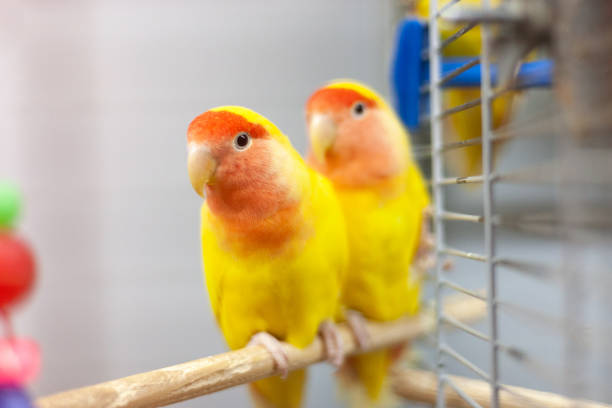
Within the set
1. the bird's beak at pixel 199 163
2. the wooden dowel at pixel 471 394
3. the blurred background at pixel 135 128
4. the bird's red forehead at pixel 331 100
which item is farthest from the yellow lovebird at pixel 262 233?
the blurred background at pixel 135 128

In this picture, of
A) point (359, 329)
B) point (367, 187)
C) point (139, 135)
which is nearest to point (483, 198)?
point (367, 187)

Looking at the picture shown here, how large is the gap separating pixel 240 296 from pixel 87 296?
0.62m

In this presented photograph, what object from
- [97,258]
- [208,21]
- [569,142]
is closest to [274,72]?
[208,21]

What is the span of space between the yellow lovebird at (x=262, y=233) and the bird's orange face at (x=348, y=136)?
75 millimetres

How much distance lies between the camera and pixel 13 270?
1.48ft

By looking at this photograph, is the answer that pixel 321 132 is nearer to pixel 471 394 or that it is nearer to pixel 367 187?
pixel 367 187

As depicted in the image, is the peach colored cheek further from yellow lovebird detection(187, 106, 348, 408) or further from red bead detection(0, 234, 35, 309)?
red bead detection(0, 234, 35, 309)

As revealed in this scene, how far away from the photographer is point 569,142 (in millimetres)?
325

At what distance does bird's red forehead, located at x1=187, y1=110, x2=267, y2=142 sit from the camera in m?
0.49

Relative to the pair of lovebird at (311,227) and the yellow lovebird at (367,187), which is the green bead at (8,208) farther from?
the yellow lovebird at (367,187)

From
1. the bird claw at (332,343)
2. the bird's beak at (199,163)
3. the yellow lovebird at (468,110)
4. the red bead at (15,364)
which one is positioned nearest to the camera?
the red bead at (15,364)

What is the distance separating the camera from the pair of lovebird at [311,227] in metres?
0.54

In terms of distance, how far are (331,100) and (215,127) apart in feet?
0.80

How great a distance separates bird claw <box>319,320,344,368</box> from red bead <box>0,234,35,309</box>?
15.3 inches
